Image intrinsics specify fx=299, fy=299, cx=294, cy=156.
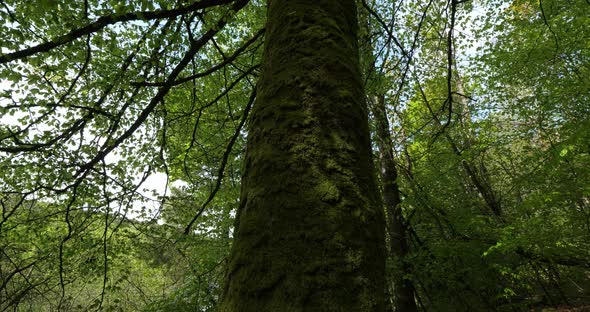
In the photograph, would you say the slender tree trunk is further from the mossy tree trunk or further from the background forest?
the mossy tree trunk

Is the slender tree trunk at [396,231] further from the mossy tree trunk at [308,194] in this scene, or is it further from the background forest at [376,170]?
the mossy tree trunk at [308,194]

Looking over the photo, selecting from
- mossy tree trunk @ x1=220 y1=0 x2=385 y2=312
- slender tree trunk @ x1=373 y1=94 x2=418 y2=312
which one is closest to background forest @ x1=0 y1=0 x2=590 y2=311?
slender tree trunk @ x1=373 y1=94 x2=418 y2=312

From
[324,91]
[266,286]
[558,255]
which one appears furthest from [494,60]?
[266,286]

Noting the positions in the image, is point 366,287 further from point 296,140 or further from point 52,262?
point 52,262

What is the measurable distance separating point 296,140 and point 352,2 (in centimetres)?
129

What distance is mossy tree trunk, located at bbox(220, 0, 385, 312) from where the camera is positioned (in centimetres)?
77

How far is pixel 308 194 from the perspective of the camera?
0.92 meters

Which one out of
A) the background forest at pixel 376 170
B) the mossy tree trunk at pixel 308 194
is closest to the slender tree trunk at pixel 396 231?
the background forest at pixel 376 170

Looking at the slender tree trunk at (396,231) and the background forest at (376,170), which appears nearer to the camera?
the background forest at (376,170)

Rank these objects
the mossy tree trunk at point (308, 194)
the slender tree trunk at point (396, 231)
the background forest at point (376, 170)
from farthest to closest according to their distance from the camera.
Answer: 1. the slender tree trunk at point (396, 231)
2. the background forest at point (376, 170)
3. the mossy tree trunk at point (308, 194)

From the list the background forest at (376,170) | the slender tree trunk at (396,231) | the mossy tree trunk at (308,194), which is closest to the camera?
the mossy tree trunk at (308,194)

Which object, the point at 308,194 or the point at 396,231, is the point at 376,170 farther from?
the point at 308,194

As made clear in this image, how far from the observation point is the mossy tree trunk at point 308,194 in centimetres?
77

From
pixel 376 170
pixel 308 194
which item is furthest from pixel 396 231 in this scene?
pixel 308 194
